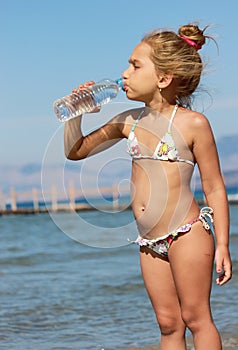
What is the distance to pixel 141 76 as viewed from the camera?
3.54m

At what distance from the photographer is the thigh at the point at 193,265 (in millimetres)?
3457

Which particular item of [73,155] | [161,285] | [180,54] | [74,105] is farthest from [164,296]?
[180,54]

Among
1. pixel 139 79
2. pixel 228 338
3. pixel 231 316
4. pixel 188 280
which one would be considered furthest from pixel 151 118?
pixel 231 316

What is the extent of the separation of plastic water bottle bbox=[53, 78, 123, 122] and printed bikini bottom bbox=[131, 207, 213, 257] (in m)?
0.69

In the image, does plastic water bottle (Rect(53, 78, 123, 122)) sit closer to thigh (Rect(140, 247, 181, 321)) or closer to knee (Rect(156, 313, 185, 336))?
thigh (Rect(140, 247, 181, 321))

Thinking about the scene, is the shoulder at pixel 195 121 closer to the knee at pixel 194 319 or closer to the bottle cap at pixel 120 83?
the bottle cap at pixel 120 83

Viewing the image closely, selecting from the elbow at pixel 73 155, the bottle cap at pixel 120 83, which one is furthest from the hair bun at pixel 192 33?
the elbow at pixel 73 155

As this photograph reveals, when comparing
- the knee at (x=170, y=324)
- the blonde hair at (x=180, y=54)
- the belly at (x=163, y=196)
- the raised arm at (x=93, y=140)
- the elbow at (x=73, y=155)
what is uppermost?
the blonde hair at (x=180, y=54)

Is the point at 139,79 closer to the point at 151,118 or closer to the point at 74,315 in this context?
the point at 151,118

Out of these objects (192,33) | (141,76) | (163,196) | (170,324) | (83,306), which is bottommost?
(83,306)

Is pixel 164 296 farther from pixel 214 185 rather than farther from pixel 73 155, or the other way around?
pixel 73 155

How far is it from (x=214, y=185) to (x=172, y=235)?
0.99 feet

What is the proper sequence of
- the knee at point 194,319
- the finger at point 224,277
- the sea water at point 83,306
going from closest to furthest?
the finger at point 224,277 → the knee at point 194,319 → the sea water at point 83,306

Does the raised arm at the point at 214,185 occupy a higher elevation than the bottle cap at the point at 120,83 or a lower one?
lower
